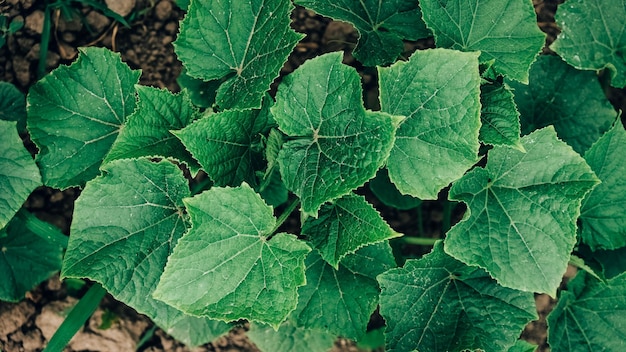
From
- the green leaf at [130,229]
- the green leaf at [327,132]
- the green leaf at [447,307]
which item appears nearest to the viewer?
the green leaf at [327,132]

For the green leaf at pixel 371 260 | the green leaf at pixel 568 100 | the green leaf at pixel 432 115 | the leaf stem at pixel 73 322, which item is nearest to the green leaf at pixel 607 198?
the green leaf at pixel 568 100

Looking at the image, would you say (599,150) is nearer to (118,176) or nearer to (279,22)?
(279,22)

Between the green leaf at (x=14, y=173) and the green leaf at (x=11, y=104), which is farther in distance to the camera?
the green leaf at (x=11, y=104)

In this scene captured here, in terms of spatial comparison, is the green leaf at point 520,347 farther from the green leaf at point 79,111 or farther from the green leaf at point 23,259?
the green leaf at point 23,259

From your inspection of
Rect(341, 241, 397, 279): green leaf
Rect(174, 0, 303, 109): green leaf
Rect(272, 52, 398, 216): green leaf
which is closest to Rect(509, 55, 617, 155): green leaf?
Rect(341, 241, 397, 279): green leaf

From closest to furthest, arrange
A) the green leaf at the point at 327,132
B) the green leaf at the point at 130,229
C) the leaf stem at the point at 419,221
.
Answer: the green leaf at the point at 327,132 < the green leaf at the point at 130,229 < the leaf stem at the point at 419,221

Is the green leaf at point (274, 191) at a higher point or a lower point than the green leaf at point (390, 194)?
higher

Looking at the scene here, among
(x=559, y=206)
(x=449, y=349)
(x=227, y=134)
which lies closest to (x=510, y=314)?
(x=449, y=349)
